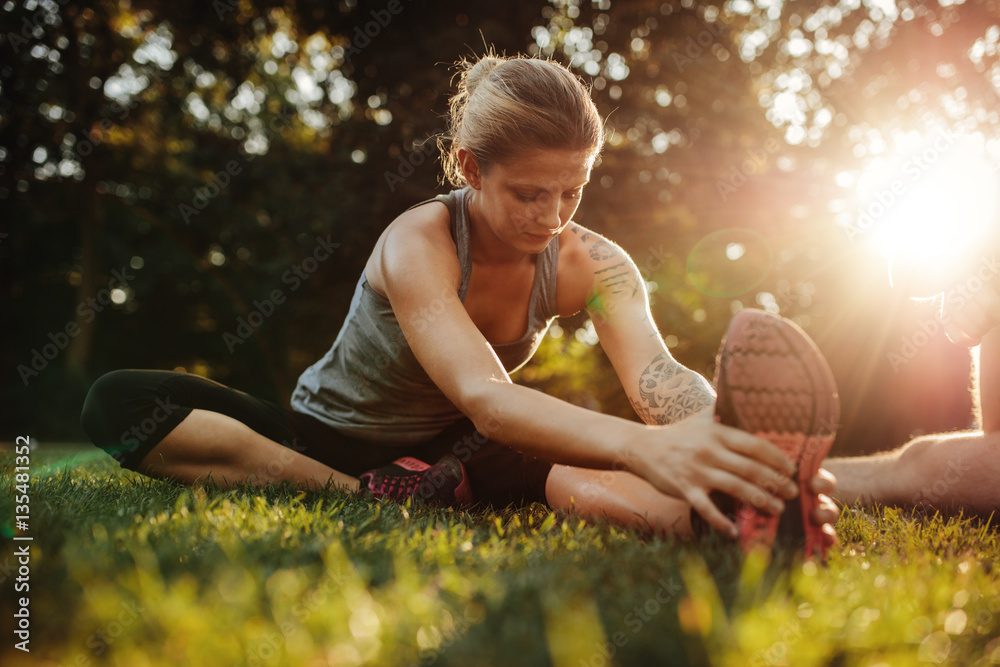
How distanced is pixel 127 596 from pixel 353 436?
158 centimetres

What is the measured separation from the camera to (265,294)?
31.8 ft

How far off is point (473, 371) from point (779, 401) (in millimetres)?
723

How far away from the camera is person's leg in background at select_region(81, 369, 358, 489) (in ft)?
7.52

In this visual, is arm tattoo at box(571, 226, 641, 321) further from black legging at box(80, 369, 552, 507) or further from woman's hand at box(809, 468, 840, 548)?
woman's hand at box(809, 468, 840, 548)

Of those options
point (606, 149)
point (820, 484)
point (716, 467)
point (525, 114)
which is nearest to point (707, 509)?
point (716, 467)

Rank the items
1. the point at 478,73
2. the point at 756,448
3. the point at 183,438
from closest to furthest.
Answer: the point at 756,448
the point at 183,438
the point at 478,73

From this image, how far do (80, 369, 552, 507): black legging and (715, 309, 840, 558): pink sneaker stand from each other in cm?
98

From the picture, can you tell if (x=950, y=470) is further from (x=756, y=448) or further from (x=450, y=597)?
(x=450, y=597)

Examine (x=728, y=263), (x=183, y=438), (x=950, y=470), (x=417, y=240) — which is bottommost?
(x=950, y=470)

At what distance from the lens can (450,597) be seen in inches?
43.9

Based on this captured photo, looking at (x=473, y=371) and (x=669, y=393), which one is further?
(x=669, y=393)

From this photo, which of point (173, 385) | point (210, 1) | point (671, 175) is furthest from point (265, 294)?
point (173, 385)

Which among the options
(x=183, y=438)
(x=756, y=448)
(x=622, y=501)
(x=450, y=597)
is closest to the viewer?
(x=450, y=597)

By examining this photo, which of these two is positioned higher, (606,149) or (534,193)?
(606,149)
